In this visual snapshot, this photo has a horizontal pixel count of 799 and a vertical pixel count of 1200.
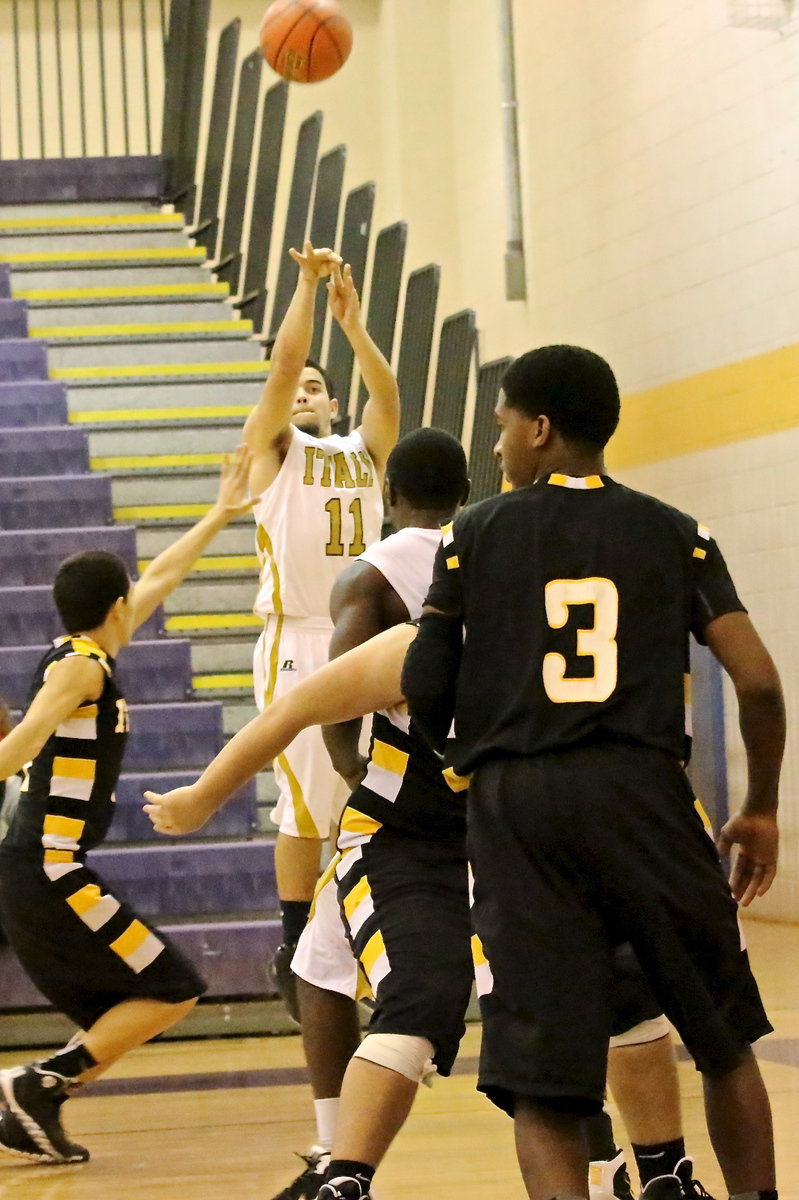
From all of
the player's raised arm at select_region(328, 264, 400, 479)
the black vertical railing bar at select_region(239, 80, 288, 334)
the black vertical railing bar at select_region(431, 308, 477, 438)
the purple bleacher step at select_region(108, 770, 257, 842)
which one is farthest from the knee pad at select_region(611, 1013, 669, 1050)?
the black vertical railing bar at select_region(239, 80, 288, 334)

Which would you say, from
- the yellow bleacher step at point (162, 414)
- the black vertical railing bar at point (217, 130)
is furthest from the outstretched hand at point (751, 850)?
the black vertical railing bar at point (217, 130)

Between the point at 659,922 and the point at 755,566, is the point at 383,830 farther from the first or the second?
the point at 755,566

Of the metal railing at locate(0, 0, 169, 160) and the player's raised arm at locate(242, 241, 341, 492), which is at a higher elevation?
the metal railing at locate(0, 0, 169, 160)

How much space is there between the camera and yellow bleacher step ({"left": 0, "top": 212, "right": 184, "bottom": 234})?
36.7 feet

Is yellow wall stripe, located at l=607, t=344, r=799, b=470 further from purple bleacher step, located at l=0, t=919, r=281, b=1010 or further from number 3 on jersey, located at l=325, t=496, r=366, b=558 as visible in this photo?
purple bleacher step, located at l=0, t=919, r=281, b=1010

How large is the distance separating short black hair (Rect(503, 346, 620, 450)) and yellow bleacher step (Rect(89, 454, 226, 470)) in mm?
6459

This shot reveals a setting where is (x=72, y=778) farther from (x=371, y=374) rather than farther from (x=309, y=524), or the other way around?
(x=371, y=374)

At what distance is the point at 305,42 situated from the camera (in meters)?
7.34

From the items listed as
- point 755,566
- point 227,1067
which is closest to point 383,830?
point 227,1067

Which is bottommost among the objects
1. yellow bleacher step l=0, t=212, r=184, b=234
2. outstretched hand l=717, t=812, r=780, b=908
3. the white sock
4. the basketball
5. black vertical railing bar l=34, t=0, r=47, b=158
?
the white sock

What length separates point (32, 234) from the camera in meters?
11.1

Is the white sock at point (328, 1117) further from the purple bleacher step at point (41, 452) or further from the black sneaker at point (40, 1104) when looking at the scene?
the purple bleacher step at point (41, 452)

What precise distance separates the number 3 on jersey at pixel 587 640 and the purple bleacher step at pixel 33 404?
713 cm

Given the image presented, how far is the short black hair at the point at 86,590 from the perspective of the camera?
4676 mm
